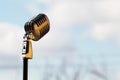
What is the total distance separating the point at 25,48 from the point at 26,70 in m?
1.43

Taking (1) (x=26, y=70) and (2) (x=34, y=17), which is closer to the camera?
(1) (x=26, y=70)

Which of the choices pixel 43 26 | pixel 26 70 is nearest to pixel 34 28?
pixel 43 26

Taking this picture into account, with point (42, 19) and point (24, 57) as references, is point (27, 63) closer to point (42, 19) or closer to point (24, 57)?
point (24, 57)

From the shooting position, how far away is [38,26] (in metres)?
28.4

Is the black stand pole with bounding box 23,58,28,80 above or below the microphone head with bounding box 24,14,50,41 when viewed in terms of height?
below

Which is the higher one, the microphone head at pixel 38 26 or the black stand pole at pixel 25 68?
the microphone head at pixel 38 26

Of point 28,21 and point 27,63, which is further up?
point 28,21

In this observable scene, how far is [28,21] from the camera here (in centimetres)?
2909

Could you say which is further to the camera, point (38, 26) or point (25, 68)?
point (38, 26)

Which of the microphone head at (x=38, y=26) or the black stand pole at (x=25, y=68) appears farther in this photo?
the microphone head at (x=38, y=26)

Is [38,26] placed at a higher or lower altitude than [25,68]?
higher

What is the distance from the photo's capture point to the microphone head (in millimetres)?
28438

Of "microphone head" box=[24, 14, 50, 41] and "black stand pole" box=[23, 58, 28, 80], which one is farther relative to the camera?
"microphone head" box=[24, 14, 50, 41]

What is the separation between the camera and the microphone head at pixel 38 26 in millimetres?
28438
